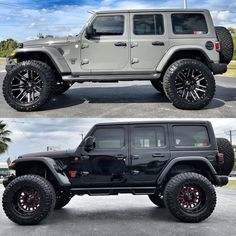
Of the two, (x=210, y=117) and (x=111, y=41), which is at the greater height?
(x=111, y=41)

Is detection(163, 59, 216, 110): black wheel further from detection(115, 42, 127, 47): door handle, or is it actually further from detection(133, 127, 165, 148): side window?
detection(133, 127, 165, 148): side window

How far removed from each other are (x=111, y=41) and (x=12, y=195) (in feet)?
11.7

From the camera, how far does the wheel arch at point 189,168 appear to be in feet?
22.5

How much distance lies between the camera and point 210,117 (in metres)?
8.20

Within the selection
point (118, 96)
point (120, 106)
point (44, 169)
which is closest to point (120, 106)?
point (120, 106)

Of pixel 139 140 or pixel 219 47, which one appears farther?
pixel 219 47

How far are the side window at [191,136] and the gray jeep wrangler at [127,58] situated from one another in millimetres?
1081

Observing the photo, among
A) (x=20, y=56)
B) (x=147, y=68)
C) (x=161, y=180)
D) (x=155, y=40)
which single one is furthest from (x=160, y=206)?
(x=20, y=56)

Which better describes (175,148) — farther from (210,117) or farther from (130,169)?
(210,117)

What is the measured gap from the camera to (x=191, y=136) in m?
7.15

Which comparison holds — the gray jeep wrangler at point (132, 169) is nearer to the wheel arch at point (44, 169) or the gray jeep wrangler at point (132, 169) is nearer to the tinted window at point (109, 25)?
the wheel arch at point (44, 169)

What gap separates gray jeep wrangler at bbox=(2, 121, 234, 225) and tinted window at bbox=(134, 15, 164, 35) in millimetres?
2243

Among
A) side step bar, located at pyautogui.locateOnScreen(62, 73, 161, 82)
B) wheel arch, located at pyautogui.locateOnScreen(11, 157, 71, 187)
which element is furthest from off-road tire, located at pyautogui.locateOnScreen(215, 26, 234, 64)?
wheel arch, located at pyautogui.locateOnScreen(11, 157, 71, 187)

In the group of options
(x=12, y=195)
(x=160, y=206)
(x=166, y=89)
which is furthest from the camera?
(x=160, y=206)
